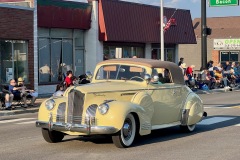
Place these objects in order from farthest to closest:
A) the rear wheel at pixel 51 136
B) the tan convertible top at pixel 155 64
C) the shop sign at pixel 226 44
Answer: the shop sign at pixel 226 44
the tan convertible top at pixel 155 64
the rear wheel at pixel 51 136

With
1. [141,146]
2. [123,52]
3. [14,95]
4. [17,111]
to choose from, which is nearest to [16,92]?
[14,95]

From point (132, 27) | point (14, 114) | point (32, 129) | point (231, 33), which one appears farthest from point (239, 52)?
point (32, 129)

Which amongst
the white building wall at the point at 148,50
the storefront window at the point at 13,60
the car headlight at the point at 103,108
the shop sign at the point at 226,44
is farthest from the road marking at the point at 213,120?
the shop sign at the point at 226,44

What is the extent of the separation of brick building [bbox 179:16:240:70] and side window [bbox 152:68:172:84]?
47607 mm

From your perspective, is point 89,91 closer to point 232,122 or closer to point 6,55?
point 232,122

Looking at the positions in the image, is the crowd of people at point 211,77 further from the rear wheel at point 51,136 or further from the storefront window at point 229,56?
the storefront window at point 229,56

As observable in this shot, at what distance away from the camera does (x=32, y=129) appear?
13758 millimetres

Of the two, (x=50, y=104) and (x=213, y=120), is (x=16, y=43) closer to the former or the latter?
(x=213, y=120)

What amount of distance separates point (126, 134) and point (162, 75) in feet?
7.61

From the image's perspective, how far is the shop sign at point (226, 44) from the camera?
192 ft

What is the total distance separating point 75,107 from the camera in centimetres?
1032

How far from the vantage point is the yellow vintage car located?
33.3 ft

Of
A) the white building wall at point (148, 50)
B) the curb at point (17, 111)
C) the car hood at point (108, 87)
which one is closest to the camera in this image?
the car hood at point (108, 87)

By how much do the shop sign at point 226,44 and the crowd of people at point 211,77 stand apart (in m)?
21.6
